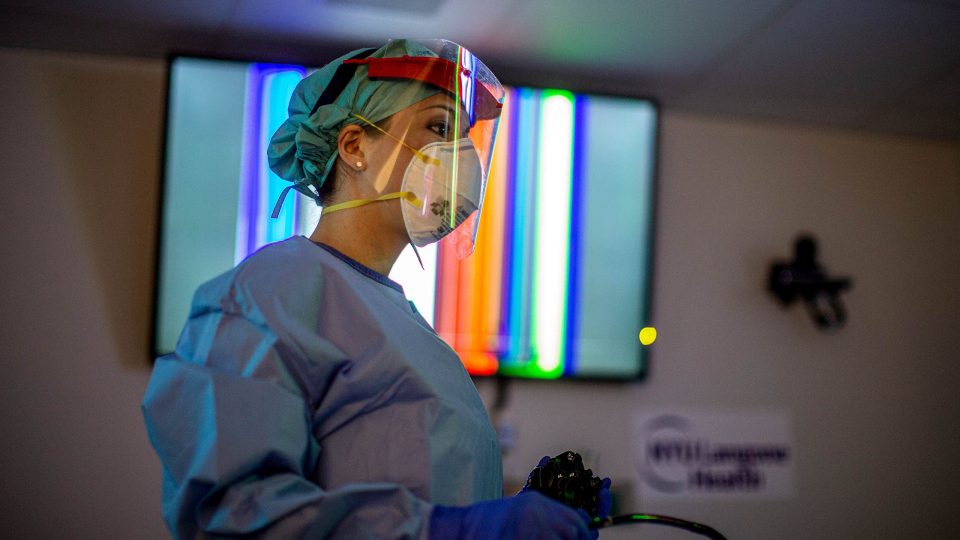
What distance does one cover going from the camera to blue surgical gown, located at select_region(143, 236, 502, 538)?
0.88 meters

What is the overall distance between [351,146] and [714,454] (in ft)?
5.97

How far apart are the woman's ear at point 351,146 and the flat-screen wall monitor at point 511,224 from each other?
909mm

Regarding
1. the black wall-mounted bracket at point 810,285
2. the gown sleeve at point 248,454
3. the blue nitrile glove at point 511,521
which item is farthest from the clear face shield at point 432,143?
the black wall-mounted bracket at point 810,285

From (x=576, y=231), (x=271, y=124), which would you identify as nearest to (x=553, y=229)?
(x=576, y=231)

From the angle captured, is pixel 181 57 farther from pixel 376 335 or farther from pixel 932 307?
pixel 932 307

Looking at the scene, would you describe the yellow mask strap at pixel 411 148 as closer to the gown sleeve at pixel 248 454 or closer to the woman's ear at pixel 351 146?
the woman's ear at pixel 351 146

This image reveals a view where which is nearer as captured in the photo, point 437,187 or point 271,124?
point 437,187

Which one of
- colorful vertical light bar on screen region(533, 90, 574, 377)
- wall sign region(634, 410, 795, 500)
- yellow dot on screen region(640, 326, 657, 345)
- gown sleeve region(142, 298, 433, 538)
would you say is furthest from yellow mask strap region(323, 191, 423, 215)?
wall sign region(634, 410, 795, 500)

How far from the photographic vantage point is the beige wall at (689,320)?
2.16 metres

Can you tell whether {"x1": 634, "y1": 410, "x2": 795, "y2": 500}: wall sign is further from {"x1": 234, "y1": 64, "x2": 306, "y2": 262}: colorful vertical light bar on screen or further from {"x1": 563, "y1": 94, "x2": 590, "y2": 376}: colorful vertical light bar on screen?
{"x1": 234, "y1": 64, "x2": 306, "y2": 262}: colorful vertical light bar on screen

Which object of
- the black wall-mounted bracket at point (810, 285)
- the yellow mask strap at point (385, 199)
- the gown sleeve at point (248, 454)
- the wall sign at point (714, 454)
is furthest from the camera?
the black wall-mounted bracket at point (810, 285)

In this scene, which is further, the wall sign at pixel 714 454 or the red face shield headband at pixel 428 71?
the wall sign at pixel 714 454

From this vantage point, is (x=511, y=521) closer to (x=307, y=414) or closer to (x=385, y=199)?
(x=307, y=414)

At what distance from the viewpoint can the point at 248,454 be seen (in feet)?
2.89
